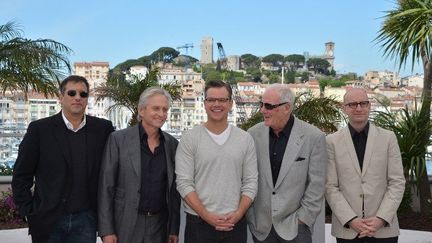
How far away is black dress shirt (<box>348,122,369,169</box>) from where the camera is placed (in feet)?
11.1

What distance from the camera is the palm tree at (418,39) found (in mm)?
6574

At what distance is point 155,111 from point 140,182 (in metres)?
0.42

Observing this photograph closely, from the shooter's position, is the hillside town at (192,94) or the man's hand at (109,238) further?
the hillside town at (192,94)

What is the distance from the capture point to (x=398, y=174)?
3328 mm

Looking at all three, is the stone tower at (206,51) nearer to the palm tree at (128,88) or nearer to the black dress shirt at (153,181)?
the palm tree at (128,88)

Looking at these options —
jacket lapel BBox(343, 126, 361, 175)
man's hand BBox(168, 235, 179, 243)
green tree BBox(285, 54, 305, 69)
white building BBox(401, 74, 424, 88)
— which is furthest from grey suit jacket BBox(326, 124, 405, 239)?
green tree BBox(285, 54, 305, 69)

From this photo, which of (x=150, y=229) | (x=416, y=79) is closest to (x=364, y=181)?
(x=150, y=229)

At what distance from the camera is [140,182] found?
3111mm

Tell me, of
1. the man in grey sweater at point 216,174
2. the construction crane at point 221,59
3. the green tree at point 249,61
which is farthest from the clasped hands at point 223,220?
the green tree at point 249,61

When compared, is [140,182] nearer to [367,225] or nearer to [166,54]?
[367,225]

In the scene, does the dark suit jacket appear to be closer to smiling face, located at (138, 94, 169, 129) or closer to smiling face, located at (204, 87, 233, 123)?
smiling face, located at (138, 94, 169, 129)

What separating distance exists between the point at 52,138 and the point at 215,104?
974 mm

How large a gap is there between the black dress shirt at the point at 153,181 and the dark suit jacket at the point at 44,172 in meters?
0.31

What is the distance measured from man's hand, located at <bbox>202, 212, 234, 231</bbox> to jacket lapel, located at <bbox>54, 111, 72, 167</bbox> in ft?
2.83
